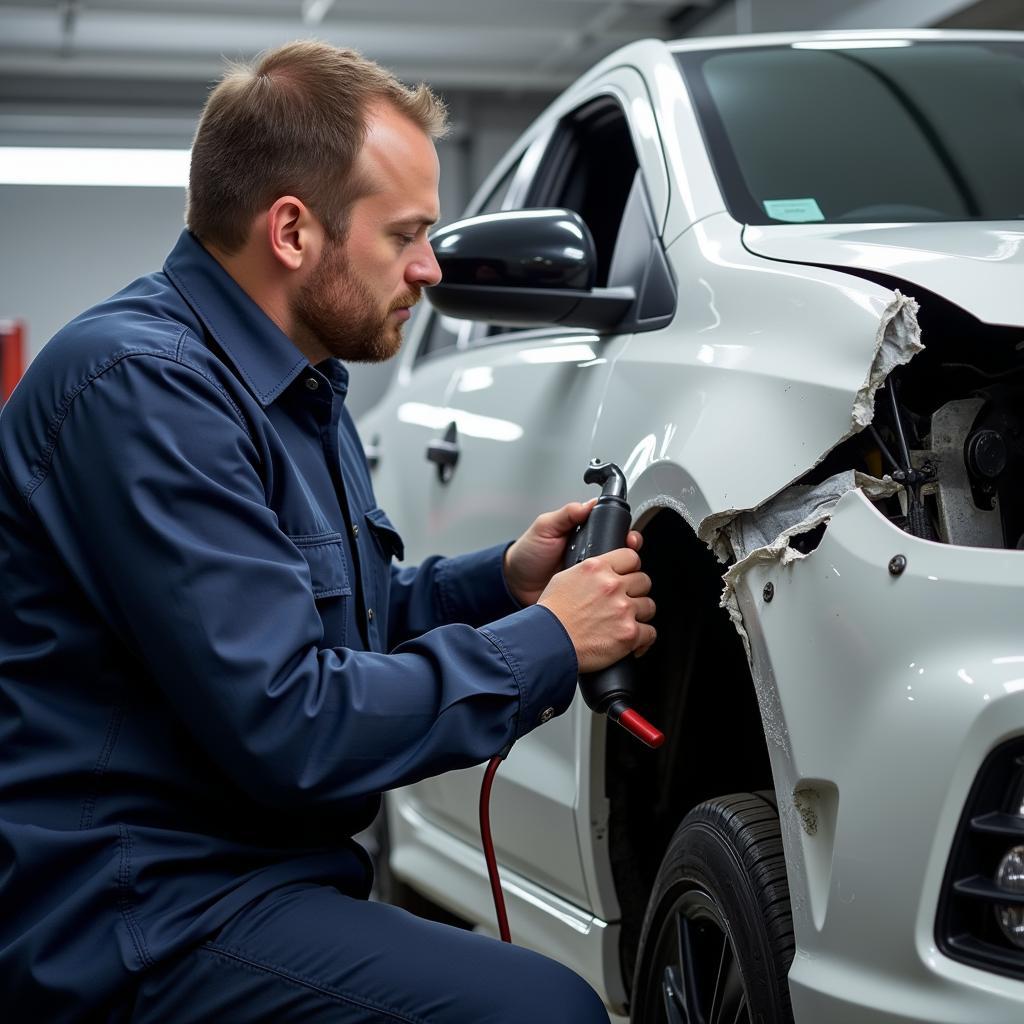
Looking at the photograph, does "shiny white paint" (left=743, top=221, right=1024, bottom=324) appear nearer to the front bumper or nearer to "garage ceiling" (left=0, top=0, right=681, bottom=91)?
the front bumper

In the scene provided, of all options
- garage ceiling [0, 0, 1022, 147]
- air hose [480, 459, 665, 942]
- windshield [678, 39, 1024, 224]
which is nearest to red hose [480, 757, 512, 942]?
air hose [480, 459, 665, 942]

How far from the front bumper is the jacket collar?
0.65 meters

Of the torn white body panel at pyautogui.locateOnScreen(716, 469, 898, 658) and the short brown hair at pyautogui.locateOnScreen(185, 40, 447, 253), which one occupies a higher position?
the short brown hair at pyautogui.locateOnScreen(185, 40, 447, 253)

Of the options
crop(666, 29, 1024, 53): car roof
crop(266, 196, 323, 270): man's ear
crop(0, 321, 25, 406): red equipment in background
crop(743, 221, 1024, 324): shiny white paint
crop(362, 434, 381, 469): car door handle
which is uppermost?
crop(666, 29, 1024, 53): car roof

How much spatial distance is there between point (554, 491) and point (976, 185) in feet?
2.53

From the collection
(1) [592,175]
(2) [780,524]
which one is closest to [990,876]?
(2) [780,524]

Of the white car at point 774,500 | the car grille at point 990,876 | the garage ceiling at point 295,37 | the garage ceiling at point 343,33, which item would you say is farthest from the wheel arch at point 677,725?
the garage ceiling at point 343,33

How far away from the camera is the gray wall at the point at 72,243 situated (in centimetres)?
1010

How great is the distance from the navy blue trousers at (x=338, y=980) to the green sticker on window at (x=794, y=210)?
41.5 inches

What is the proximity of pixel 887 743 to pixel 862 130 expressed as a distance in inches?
52.1

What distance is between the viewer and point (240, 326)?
5.49ft

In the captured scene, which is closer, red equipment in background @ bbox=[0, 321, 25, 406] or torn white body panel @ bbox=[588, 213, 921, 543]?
torn white body panel @ bbox=[588, 213, 921, 543]

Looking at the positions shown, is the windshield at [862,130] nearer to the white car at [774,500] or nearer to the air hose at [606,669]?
the white car at [774,500]

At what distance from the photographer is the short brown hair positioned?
168 cm
